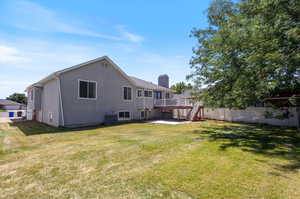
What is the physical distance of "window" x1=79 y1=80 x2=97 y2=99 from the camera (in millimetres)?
12391

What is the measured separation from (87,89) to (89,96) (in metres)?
0.62

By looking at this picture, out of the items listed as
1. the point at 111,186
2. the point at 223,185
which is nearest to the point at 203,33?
the point at 223,185

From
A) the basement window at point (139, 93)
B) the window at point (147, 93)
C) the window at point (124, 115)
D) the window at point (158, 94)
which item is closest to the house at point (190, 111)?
the window at point (158, 94)

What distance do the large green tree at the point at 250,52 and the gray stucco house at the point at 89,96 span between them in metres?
8.47

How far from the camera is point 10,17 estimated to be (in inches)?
297

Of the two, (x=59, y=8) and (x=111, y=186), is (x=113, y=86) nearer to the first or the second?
(x=59, y=8)

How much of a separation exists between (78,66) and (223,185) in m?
12.4

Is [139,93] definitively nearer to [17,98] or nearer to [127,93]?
[127,93]

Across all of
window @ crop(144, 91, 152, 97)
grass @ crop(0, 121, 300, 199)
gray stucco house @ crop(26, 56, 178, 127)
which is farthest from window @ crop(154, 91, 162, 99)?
grass @ crop(0, 121, 300, 199)

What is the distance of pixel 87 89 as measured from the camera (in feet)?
41.8

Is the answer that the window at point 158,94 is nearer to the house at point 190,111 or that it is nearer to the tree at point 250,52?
the house at point 190,111

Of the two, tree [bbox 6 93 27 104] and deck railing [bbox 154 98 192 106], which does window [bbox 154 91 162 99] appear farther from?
tree [bbox 6 93 27 104]

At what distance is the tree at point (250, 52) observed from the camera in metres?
6.16

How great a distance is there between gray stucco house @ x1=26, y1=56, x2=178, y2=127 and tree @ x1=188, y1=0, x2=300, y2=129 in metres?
8.43
